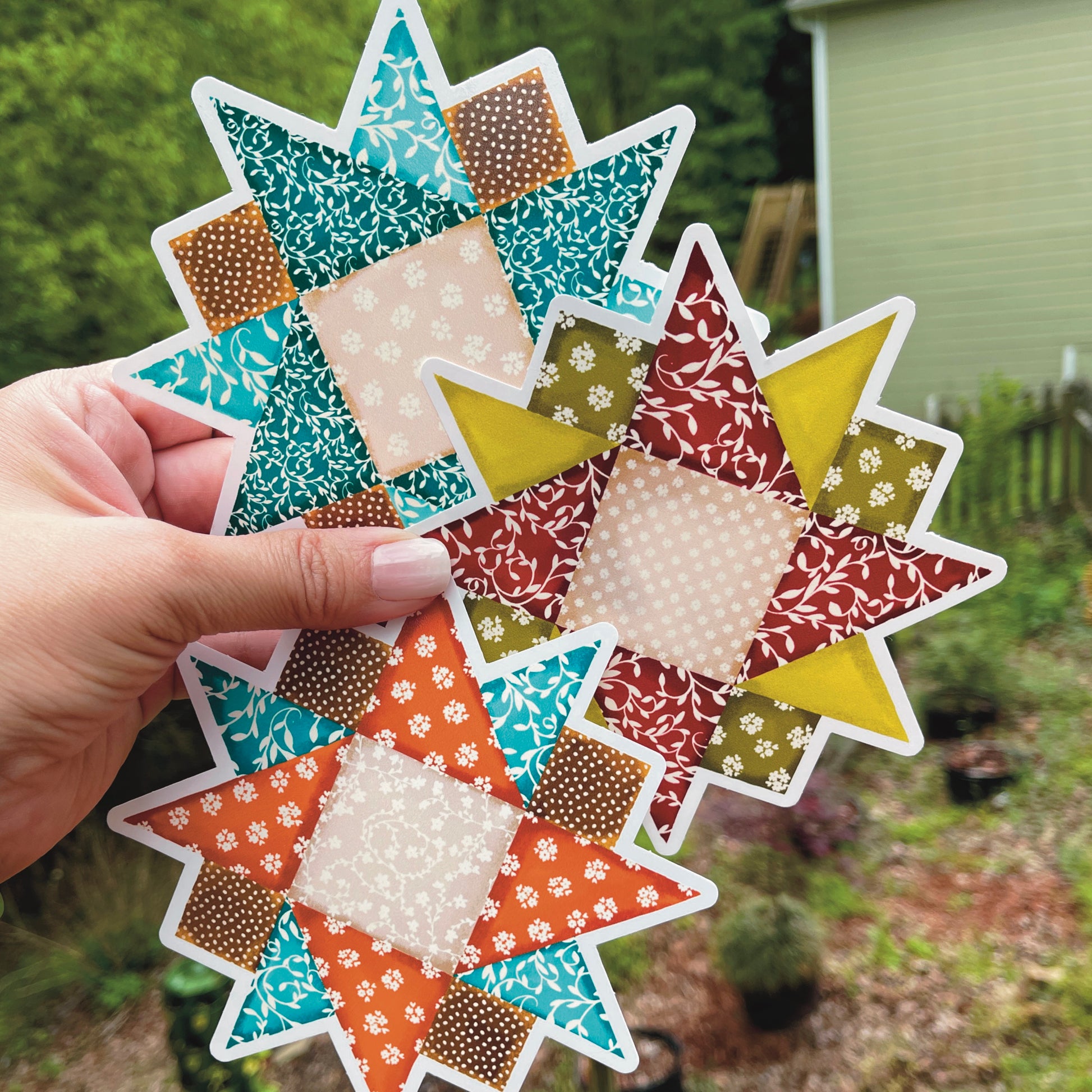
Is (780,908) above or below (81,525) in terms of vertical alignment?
below

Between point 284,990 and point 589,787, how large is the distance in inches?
15.3

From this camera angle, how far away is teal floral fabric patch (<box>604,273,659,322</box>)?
86 cm

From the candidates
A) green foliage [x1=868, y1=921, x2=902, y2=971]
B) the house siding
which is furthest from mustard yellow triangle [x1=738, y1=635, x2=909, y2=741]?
the house siding

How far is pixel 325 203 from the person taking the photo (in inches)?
33.5

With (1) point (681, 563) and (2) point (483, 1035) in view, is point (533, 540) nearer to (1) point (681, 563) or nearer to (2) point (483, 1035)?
(1) point (681, 563)

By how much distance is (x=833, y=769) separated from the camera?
3.46 m

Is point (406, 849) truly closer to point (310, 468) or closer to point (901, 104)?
point (310, 468)

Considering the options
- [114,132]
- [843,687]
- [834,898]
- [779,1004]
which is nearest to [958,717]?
[834,898]

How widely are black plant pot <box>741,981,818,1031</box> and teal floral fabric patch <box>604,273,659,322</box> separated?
2232mm

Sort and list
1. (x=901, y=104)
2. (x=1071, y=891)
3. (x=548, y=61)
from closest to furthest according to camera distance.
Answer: (x=548, y=61)
(x=1071, y=891)
(x=901, y=104)

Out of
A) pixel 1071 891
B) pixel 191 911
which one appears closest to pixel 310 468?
pixel 191 911

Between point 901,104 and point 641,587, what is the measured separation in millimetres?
5769

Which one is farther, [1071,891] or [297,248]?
[1071,891]

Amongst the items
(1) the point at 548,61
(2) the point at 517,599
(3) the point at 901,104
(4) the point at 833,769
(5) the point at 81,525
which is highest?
(1) the point at 548,61
